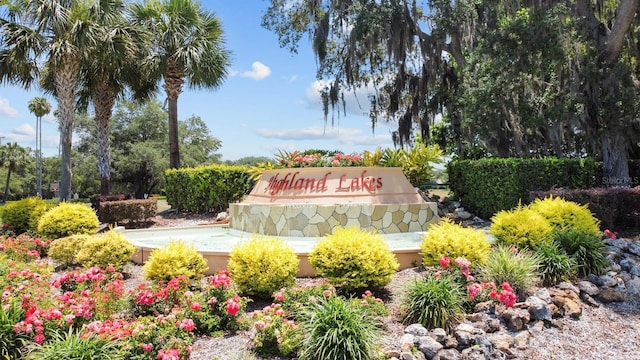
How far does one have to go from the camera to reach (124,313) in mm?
4320

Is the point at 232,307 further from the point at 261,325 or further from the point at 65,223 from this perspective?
the point at 65,223

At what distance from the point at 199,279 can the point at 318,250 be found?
1.51m

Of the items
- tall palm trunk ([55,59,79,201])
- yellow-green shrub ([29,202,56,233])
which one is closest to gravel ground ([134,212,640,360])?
yellow-green shrub ([29,202,56,233])

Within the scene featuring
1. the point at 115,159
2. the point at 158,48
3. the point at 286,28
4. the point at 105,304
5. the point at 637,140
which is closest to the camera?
the point at 105,304

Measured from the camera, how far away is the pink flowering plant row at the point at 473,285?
4258 mm

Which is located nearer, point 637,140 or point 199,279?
point 199,279

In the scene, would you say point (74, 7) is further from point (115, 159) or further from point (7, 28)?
point (115, 159)

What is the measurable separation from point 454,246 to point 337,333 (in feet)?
7.40

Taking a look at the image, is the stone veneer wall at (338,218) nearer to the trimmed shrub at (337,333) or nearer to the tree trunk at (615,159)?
the trimmed shrub at (337,333)

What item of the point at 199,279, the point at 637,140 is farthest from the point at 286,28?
the point at 199,279

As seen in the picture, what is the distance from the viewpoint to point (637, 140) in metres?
12.9

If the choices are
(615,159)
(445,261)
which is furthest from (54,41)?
(615,159)

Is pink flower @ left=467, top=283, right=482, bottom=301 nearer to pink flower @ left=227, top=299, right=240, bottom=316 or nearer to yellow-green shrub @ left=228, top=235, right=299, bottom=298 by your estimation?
yellow-green shrub @ left=228, top=235, right=299, bottom=298

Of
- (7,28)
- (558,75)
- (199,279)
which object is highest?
(7,28)
